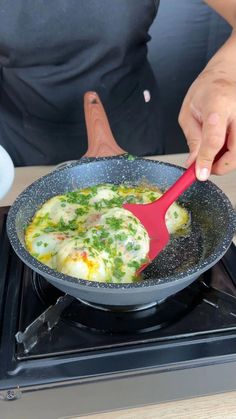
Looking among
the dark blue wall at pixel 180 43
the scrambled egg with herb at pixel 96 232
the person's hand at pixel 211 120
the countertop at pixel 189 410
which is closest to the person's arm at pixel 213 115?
the person's hand at pixel 211 120

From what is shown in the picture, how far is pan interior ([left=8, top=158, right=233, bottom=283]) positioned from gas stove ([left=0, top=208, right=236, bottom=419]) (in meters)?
0.06

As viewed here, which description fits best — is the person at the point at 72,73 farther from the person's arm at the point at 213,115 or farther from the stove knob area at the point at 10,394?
the stove knob area at the point at 10,394

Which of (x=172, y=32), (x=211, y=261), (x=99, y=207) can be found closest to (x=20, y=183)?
(x=99, y=207)

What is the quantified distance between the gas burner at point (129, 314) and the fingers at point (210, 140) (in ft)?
0.57

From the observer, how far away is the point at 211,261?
23.7 inches

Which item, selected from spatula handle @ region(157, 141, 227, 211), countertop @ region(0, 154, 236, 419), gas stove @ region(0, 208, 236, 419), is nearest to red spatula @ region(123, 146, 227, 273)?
spatula handle @ region(157, 141, 227, 211)

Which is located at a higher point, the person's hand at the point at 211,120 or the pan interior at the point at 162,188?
the person's hand at the point at 211,120

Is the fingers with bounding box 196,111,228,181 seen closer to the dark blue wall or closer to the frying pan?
the frying pan

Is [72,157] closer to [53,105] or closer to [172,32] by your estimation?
[53,105]

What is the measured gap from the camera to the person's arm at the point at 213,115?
0.70 m

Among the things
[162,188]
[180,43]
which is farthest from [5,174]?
[180,43]

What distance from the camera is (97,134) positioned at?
38.6 inches

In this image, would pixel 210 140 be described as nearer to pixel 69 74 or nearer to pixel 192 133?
pixel 192 133

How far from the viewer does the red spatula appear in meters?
0.73
